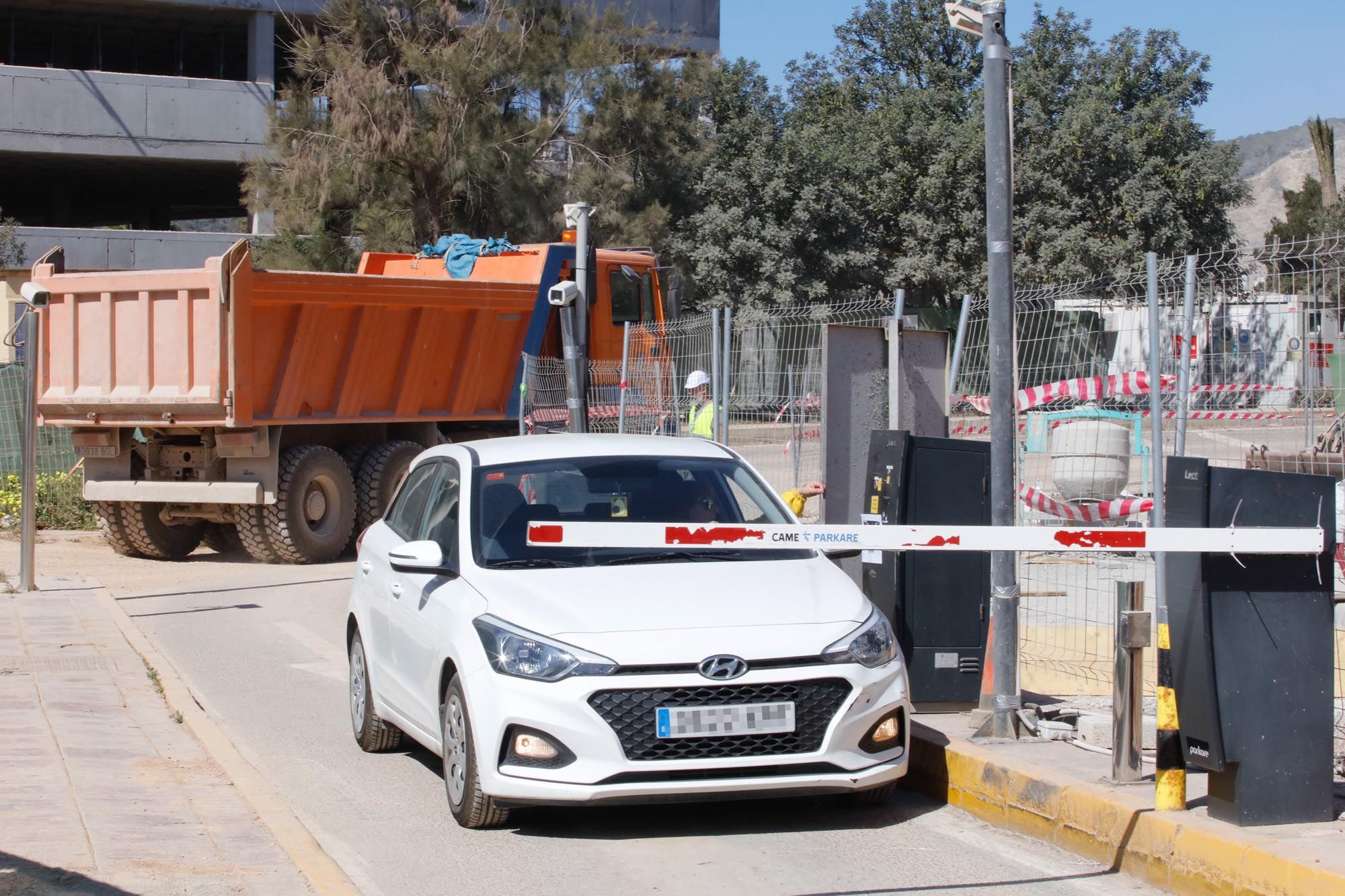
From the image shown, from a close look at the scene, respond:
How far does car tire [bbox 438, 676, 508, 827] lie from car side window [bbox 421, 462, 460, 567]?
664 millimetres

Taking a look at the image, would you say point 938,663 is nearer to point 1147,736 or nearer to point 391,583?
point 1147,736

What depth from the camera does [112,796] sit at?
6133 millimetres

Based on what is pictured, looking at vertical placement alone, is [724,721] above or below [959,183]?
below

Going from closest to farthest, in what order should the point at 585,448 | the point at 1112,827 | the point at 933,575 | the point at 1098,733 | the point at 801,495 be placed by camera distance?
the point at 1112,827 → the point at 1098,733 → the point at 585,448 → the point at 933,575 → the point at 801,495

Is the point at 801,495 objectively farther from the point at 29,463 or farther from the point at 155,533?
the point at 155,533

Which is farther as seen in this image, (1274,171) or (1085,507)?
(1274,171)

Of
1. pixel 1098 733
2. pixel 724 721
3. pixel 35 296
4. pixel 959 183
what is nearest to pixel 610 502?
pixel 724 721

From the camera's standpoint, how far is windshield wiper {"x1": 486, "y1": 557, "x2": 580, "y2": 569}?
6.08m

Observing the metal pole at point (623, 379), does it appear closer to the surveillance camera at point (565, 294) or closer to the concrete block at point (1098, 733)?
the surveillance camera at point (565, 294)

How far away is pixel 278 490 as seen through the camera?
1487cm

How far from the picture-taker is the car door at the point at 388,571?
6781 millimetres

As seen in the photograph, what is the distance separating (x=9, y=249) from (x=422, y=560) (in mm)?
29543

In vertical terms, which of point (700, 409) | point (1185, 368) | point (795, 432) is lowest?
point (795, 432)

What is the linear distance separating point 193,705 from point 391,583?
198 cm
